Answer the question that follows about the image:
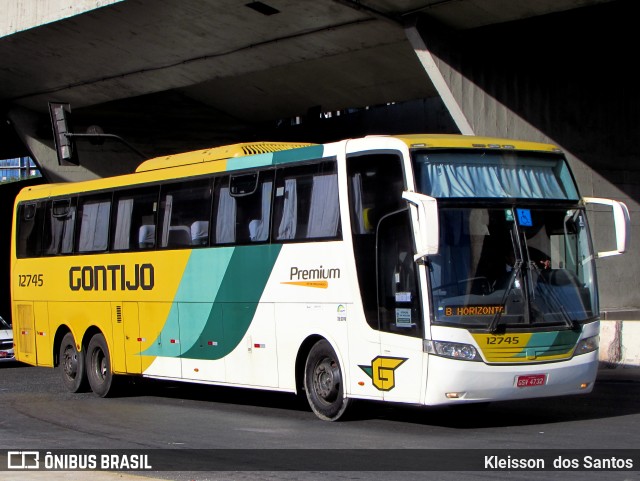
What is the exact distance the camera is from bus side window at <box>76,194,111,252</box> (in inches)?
693

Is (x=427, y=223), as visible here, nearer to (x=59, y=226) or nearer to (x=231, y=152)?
(x=231, y=152)

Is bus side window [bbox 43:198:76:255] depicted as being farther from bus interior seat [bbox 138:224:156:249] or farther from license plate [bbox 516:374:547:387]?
license plate [bbox 516:374:547:387]

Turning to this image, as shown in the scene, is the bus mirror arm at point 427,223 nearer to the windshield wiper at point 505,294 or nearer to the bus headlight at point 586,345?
the windshield wiper at point 505,294

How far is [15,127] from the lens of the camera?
116 feet

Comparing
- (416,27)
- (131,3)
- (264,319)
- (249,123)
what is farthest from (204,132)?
(264,319)

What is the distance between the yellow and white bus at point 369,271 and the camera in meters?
11.5

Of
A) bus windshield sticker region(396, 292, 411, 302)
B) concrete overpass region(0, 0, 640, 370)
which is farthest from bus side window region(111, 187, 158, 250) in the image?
concrete overpass region(0, 0, 640, 370)

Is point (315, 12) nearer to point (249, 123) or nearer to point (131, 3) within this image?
point (131, 3)

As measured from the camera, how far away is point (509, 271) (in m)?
11.6

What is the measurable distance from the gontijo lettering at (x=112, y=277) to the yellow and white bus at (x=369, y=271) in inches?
1.9

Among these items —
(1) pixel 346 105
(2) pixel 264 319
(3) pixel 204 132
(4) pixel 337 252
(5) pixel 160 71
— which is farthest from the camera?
(3) pixel 204 132

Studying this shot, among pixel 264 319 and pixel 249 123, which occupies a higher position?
pixel 249 123

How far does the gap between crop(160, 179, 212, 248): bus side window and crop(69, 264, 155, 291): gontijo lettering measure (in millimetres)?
667

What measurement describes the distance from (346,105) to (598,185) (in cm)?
1199
